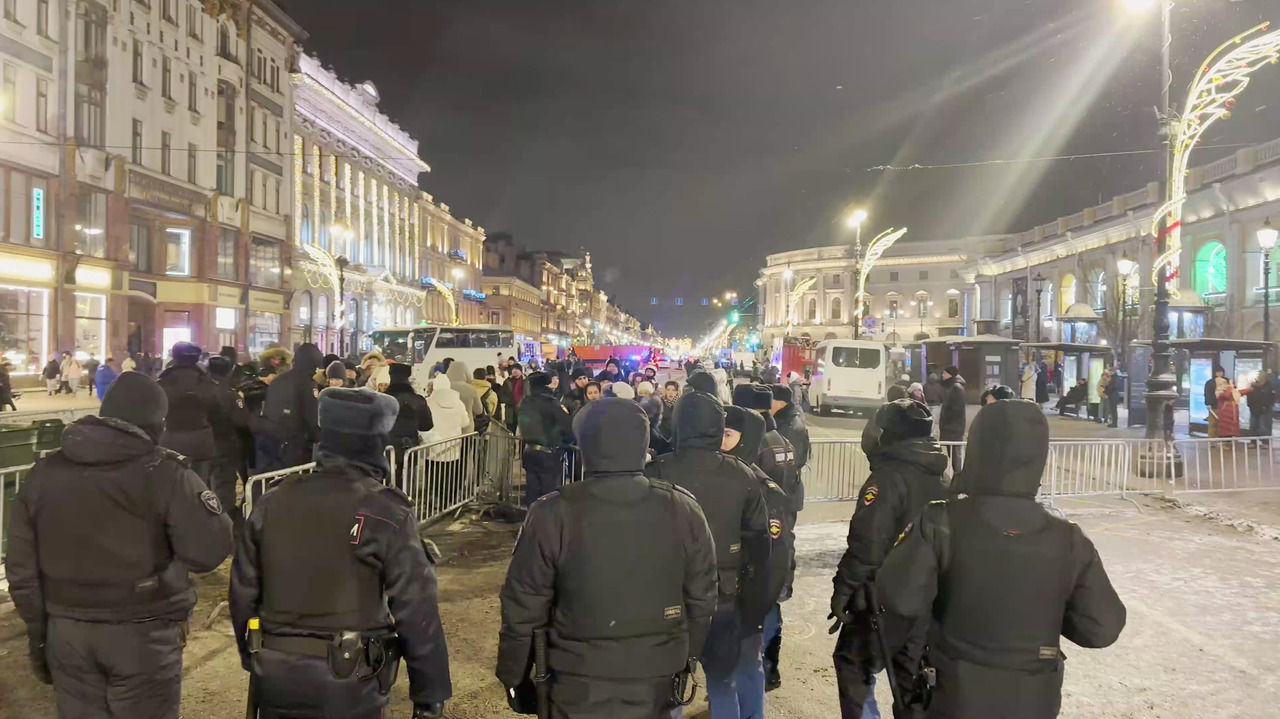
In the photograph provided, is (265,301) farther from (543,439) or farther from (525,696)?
(525,696)

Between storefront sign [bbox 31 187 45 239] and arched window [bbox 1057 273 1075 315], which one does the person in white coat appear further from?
storefront sign [bbox 31 187 45 239]

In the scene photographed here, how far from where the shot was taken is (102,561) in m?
3.13

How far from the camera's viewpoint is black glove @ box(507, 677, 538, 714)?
2850 mm

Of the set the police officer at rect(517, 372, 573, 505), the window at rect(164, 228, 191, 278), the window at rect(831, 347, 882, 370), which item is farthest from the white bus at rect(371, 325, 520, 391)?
the police officer at rect(517, 372, 573, 505)

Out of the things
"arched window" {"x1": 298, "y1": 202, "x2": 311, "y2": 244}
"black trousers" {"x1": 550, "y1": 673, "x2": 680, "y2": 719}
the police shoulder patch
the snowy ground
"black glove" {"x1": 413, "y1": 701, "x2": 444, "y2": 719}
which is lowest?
the snowy ground

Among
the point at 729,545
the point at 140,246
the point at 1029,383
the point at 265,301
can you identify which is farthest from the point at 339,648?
the point at 265,301

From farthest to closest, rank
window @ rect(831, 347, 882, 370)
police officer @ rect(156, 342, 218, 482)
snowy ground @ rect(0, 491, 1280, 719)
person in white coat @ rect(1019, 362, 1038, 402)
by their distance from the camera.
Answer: person in white coat @ rect(1019, 362, 1038, 402), window @ rect(831, 347, 882, 370), police officer @ rect(156, 342, 218, 482), snowy ground @ rect(0, 491, 1280, 719)

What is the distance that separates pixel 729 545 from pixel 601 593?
4.18 ft

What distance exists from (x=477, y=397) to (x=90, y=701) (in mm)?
8138

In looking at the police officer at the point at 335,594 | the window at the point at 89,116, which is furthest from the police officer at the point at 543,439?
the window at the point at 89,116

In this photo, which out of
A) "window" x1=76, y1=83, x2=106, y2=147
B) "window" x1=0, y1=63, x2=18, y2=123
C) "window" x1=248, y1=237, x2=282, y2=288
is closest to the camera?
"window" x1=0, y1=63, x2=18, y2=123

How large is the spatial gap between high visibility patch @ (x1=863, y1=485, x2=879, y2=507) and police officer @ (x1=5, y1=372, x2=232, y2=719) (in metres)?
2.99

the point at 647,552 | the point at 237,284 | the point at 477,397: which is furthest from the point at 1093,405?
the point at 237,284

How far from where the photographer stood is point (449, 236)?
82.6 meters
